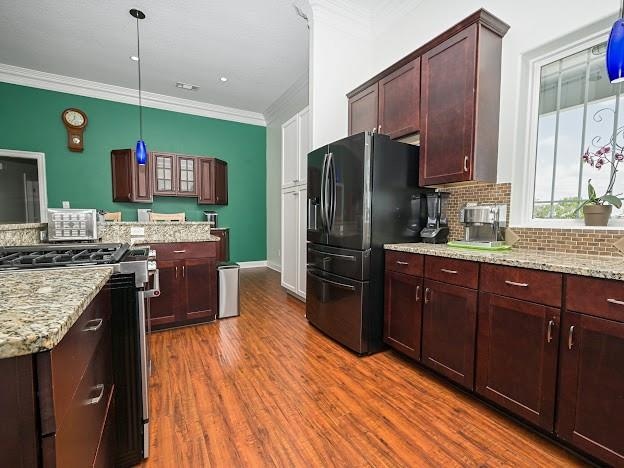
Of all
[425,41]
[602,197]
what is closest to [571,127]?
[602,197]

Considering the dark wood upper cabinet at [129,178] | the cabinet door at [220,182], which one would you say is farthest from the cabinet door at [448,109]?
the dark wood upper cabinet at [129,178]

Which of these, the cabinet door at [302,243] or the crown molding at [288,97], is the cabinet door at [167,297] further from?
the crown molding at [288,97]

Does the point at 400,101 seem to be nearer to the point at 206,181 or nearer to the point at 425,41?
the point at 425,41

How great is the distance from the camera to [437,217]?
8.11ft

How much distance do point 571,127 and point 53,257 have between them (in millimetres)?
2987

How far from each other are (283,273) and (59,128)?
14.0 ft

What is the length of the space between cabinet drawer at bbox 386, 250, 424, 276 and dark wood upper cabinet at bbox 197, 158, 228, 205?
4.19 metres

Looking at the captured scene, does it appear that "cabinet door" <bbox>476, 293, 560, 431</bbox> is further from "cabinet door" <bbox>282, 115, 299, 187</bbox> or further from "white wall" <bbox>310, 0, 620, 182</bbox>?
"cabinet door" <bbox>282, 115, 299, 187</bbox>

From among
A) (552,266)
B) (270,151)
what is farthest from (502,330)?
(270,151)

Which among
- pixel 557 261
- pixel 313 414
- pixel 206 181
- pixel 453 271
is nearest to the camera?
pixel 557 261

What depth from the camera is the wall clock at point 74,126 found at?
15.4 ft

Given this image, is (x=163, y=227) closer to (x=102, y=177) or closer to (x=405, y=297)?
(x=405, y=297)

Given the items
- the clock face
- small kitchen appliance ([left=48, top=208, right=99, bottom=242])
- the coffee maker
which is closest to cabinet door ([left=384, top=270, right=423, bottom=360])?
the coffee maker

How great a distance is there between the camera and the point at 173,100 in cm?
549
